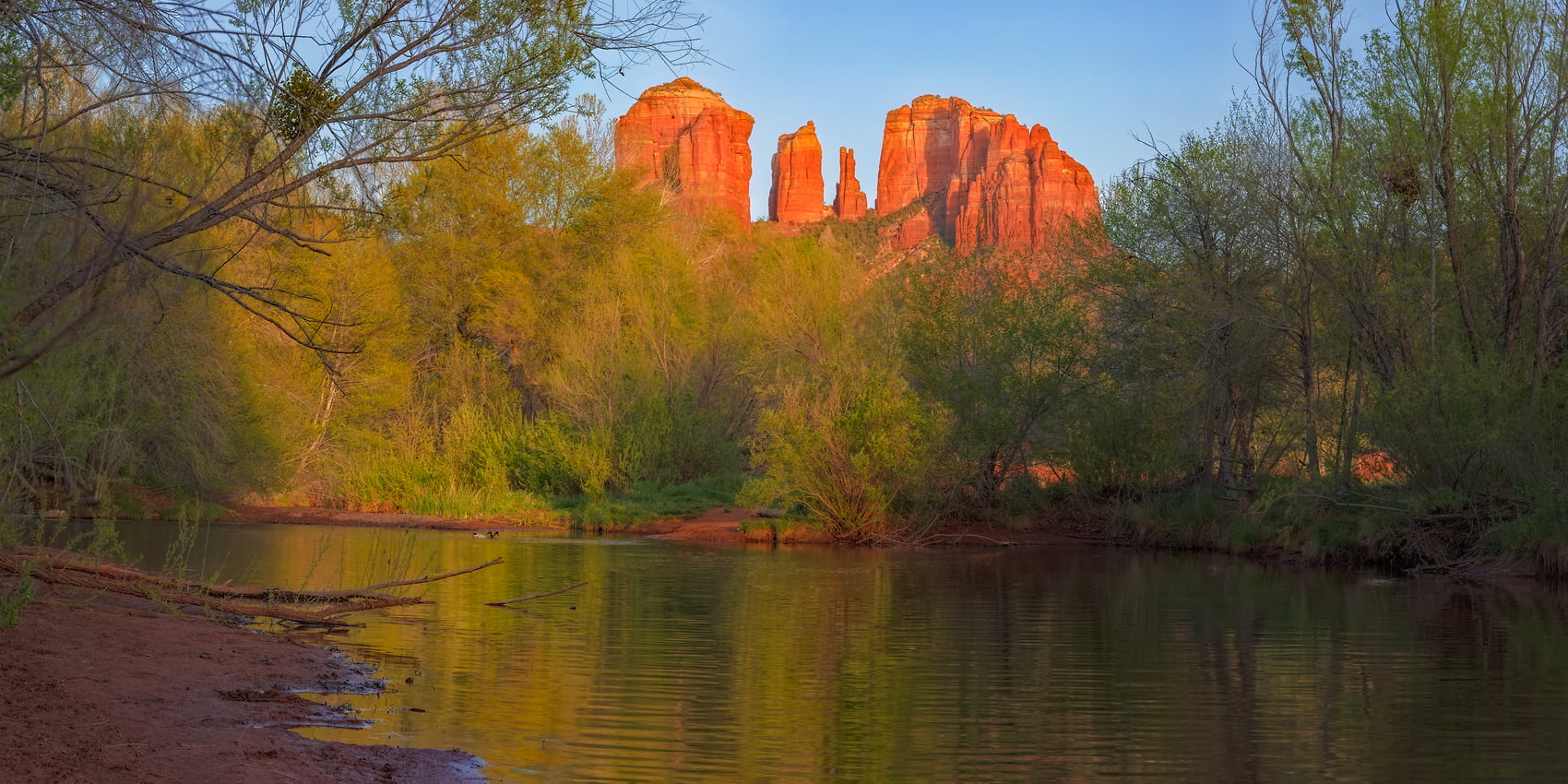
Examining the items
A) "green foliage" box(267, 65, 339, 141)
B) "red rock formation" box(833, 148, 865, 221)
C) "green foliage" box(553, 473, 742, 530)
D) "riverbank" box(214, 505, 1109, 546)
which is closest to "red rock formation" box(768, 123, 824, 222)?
"red rock formation" box(833, 148, 865, 221)

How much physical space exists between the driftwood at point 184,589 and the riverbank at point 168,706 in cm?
28

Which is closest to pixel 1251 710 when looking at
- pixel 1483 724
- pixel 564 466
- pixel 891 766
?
pixel 1483 724

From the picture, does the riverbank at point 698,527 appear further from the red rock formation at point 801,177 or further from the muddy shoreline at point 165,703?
the red rock formation at point 801,177

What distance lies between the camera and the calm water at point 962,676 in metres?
7.88

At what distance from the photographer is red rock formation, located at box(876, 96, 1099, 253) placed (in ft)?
385

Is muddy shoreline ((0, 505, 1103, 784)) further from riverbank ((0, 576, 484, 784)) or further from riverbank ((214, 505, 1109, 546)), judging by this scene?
riverbank ((214, 505, 1109, 546))

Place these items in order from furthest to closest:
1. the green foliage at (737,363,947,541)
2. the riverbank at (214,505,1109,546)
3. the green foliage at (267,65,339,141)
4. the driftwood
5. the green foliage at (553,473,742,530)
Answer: the green foliage at (553,473,742,530), the riverbank at (214,505,1109,546), the green foliage at (737,363,947,541), the driftwood, the green foliage at (267,65,339,141)

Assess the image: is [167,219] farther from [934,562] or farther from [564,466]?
[564,466]

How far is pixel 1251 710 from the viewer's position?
378 inches

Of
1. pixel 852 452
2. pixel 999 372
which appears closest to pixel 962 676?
pixel 852 452

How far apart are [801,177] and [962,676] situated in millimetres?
127513

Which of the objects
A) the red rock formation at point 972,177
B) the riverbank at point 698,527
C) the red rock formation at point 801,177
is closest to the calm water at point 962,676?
the riverbank at point 698,527

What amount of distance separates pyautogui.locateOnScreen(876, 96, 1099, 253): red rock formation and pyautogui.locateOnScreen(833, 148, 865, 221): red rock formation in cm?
211

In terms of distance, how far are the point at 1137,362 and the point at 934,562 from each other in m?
7.17
